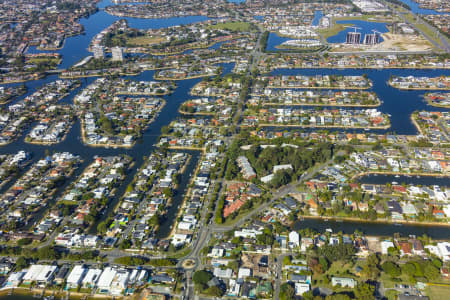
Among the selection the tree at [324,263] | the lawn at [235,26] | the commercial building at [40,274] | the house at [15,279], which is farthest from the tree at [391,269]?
the lawn at [235,26]

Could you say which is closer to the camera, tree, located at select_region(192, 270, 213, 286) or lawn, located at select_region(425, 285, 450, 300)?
lawn, located at select_region(425, 285, 450, 300)

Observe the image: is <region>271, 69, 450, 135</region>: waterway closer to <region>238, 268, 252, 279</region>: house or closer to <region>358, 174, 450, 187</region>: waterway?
<region>358, 174, 450, 187</region>: waterway

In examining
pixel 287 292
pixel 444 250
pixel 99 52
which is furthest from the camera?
pixel 99 52

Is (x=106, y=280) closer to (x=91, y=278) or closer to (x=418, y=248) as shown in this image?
(x=91, y=278)

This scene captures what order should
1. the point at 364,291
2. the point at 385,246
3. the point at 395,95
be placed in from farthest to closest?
the point at 395,95 → the point at 385,246 → the point at 364,291

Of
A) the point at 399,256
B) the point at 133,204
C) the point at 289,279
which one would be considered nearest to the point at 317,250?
the point at 289,279

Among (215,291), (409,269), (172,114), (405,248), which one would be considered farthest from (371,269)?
(172,114)

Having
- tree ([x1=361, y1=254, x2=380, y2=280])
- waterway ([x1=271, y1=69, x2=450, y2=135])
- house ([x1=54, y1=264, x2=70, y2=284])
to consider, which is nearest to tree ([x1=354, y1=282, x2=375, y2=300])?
tree ([x1=361, y1=254, x2=380, y2=280])
